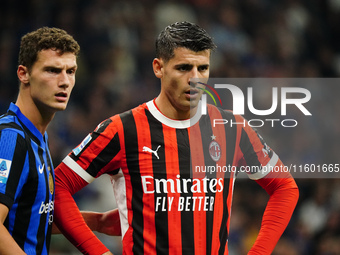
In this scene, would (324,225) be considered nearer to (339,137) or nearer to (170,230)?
(339,137)

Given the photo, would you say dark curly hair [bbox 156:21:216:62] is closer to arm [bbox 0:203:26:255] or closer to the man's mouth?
the man's mouth

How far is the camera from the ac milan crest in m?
2.93

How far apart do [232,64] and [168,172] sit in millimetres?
4415

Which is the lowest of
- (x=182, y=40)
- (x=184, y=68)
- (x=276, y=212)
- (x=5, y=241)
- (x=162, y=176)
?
(x=5, y=241)

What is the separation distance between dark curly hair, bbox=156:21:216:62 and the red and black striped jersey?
324mm

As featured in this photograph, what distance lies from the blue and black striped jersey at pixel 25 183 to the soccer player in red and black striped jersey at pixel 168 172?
172mm

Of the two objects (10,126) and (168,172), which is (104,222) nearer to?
(168,172)

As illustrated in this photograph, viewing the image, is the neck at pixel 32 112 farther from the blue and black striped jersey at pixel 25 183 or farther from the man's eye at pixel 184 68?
the man's eye at pixel 184 68

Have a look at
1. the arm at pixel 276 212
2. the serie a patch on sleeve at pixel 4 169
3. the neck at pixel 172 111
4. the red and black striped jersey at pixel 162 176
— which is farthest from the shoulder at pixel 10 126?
the arm at pixel 276 212

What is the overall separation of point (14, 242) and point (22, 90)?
76 centimetres

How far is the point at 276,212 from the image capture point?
9.75 feet

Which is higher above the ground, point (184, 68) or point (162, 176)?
point (184, 68)

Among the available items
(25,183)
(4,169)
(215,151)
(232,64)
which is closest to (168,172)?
(215,151)

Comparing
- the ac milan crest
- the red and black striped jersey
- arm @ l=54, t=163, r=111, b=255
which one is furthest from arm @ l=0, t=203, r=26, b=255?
the ac milan crest
